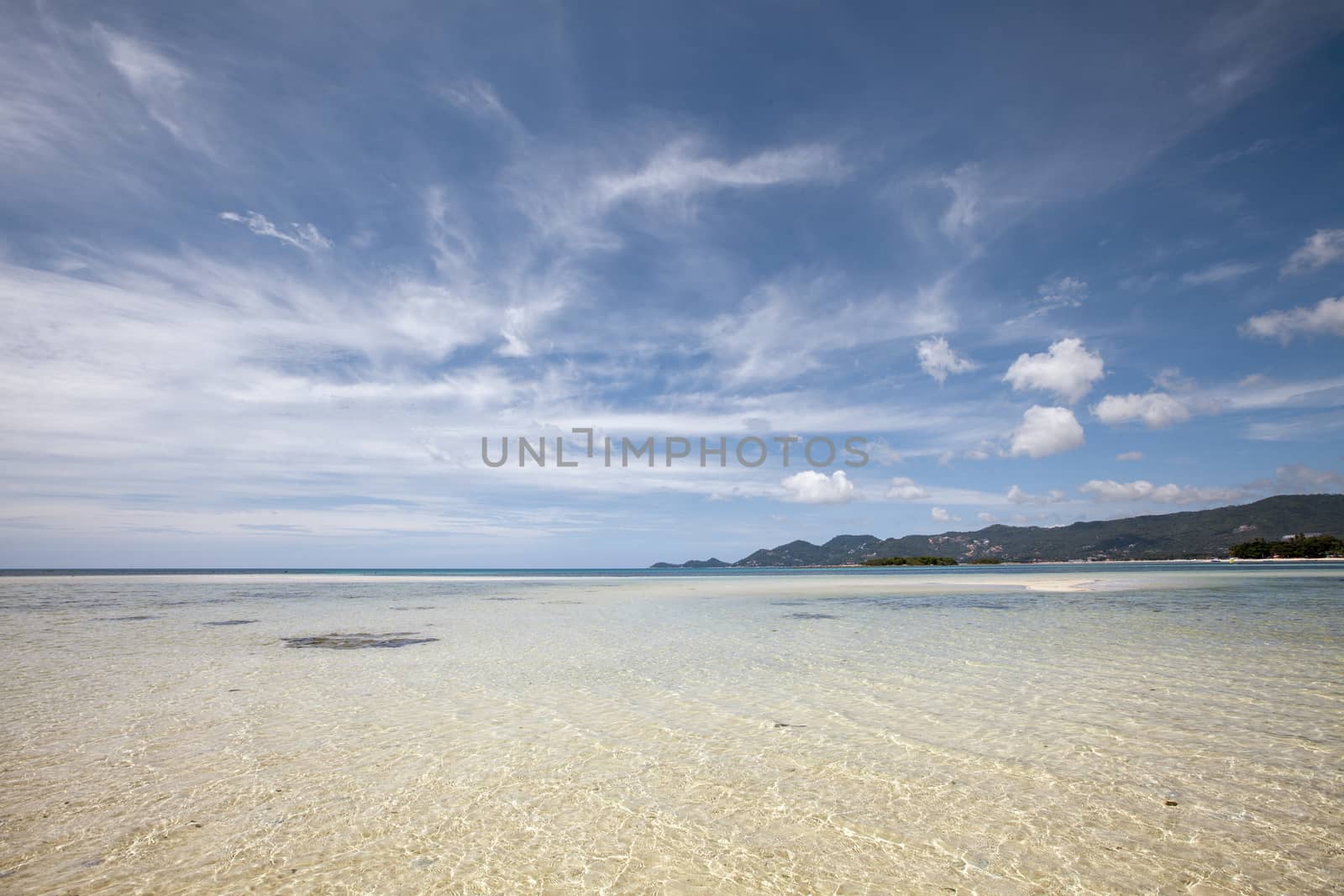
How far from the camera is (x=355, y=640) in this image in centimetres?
1841

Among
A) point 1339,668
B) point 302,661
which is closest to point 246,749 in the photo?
point 302,661

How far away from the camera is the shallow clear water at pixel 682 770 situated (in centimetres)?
481

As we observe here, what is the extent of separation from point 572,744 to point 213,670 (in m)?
9.70

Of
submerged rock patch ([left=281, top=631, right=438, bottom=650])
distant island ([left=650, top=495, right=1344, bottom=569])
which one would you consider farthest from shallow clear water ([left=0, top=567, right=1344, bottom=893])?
distant island ([left=650, top=495, right=1344, bottom=569])

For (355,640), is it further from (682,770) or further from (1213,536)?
(1213,536)

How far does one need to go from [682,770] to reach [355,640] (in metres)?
14.9

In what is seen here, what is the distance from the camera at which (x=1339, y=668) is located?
11.8m

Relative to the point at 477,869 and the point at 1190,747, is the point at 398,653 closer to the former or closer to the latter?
the point at 477,869

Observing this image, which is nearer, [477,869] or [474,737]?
[477,869]

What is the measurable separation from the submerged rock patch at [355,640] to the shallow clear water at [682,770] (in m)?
1.97

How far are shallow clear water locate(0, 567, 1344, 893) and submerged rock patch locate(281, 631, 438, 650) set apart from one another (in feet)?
6.45

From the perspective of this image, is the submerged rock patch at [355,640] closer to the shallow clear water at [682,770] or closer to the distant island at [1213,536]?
the shallow clear water at [682,770]

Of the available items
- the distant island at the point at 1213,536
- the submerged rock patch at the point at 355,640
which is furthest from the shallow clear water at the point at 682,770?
the distant island at the point at 1213,536

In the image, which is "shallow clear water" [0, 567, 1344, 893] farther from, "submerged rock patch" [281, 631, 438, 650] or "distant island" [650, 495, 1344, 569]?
"distant island" [650, 495, 1344, 569]
